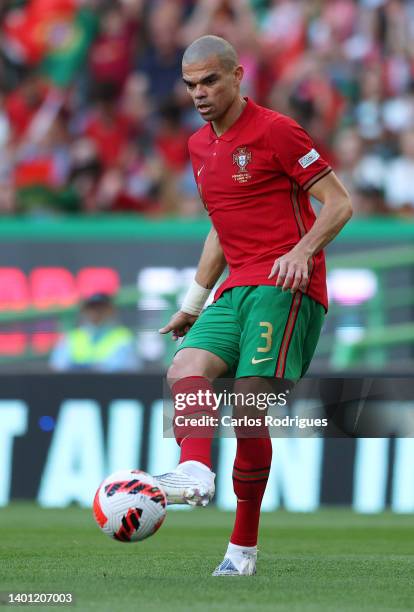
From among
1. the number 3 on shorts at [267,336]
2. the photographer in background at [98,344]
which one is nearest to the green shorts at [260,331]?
the number 3 on shorts at [267,336]

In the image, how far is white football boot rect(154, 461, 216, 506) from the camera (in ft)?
18.3

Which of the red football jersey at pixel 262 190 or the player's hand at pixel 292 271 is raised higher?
the red football jersey at pixel 262 190

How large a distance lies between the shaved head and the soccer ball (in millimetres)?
1863

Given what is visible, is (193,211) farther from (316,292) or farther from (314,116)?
(316,292)

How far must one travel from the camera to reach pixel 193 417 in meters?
6.01

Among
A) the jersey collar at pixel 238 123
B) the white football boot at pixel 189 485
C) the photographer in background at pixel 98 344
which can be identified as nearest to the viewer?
the white football boot at pixel 189 485

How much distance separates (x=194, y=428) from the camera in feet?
19.7

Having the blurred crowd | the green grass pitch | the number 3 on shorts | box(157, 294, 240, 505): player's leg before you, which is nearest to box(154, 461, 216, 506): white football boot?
box(157, 294, 240, 505): player's leg

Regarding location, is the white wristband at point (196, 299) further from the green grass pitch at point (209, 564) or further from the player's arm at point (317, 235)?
the green grass pitch at point (209, 564)

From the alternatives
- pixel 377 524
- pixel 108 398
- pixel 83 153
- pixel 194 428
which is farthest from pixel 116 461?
pixel 194 428

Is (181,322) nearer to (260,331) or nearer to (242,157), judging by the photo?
(260,331)

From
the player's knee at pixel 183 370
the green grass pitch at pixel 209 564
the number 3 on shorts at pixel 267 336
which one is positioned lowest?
the green grass pitch at pixel 209 564

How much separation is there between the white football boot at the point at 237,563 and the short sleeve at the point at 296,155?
1.68 m

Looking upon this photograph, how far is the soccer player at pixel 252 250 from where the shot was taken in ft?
20.0
